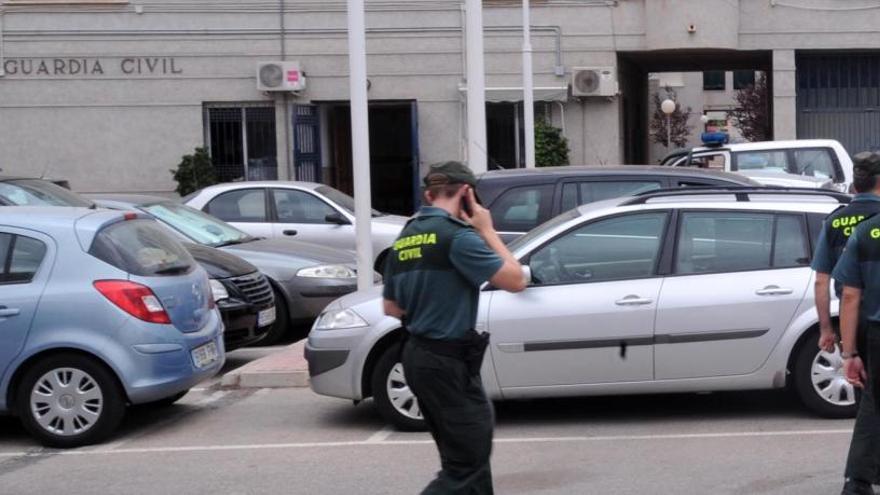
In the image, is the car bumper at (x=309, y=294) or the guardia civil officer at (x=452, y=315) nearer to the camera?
the guardia civil officer at (x=452, y=315)

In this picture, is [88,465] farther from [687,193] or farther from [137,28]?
[137,28]

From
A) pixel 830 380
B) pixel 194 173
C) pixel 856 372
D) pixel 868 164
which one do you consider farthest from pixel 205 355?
pixel 194 173

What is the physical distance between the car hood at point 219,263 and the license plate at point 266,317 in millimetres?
394

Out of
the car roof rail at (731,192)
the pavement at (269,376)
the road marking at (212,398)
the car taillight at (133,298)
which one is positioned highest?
the car roof rail at (731,192)

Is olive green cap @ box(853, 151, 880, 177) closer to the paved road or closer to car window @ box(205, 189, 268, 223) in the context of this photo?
the paved road

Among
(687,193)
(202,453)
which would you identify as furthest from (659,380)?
(202,453)

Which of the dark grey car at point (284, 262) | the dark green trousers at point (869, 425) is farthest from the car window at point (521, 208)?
the dark green trousers at point (869, 425)

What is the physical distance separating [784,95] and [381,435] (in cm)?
1719

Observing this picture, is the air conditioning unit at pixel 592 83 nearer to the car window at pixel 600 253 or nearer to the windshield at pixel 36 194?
the windshield at pixel 36 194

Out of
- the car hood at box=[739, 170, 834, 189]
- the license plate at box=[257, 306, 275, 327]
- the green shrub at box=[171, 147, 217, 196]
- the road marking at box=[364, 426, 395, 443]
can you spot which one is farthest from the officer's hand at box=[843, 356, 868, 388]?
the green shrub at box=[171, 147, 217, 196]

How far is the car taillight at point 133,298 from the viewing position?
331 inches

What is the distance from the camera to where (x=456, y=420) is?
17.5ft

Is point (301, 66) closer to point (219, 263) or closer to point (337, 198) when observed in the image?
point (337, 198)

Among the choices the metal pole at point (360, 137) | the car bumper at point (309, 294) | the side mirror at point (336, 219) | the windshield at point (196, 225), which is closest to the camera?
the metal pole at point (360, 137)
